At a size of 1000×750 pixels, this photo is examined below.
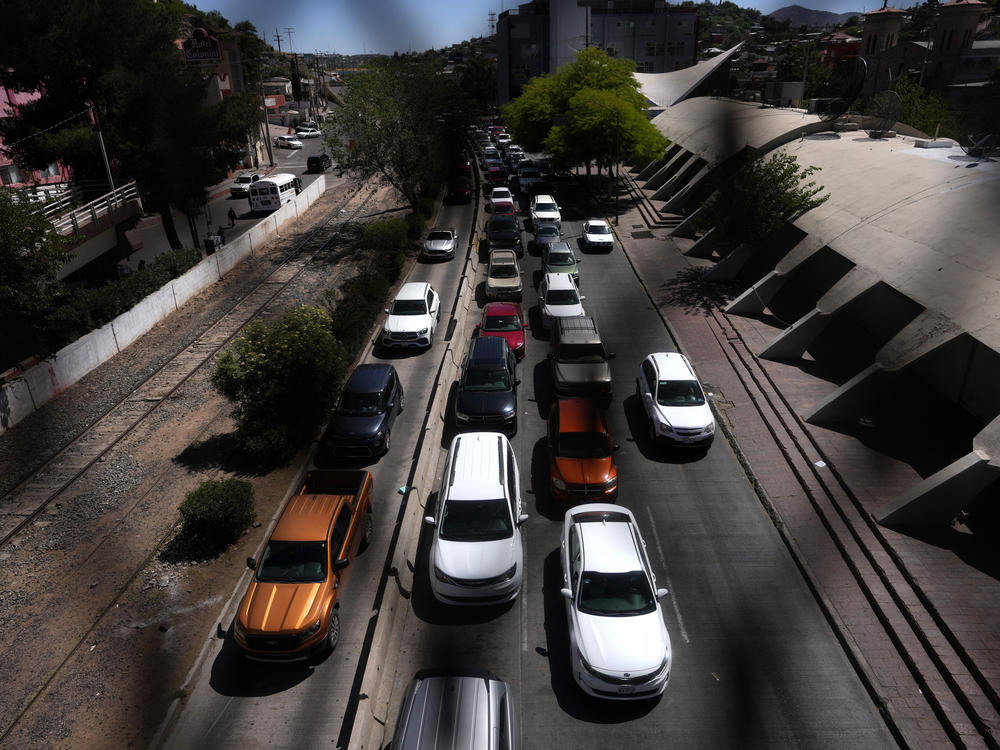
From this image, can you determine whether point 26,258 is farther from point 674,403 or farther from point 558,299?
point 674,403

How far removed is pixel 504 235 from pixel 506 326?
14.0 metres

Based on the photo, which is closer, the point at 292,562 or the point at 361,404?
the point at 292,562

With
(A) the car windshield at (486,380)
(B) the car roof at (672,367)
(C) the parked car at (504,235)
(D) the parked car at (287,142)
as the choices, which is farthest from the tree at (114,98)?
(D) the parked car at (287,142)

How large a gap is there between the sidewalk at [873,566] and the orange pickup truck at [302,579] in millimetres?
10071

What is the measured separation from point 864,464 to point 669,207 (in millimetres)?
29718

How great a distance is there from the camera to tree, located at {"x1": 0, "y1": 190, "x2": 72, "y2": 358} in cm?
1867

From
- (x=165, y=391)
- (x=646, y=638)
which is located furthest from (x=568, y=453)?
(x=165, y=391)

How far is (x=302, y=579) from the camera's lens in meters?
12.0

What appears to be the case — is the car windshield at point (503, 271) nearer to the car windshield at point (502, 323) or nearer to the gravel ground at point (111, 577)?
the car windshield at point (502, 323)

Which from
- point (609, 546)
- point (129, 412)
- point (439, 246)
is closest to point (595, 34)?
point (439, 246)

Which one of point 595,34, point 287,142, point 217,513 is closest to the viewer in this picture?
point 217,513

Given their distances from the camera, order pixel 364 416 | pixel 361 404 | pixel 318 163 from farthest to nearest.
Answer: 1. pixel 318 163
2. pixel 361 404
3. pixel 364 416

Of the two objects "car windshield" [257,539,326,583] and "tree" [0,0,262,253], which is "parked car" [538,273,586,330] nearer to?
"car windshield" [257,539,326,583]

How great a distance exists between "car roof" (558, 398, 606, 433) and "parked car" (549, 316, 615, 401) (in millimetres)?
1938
